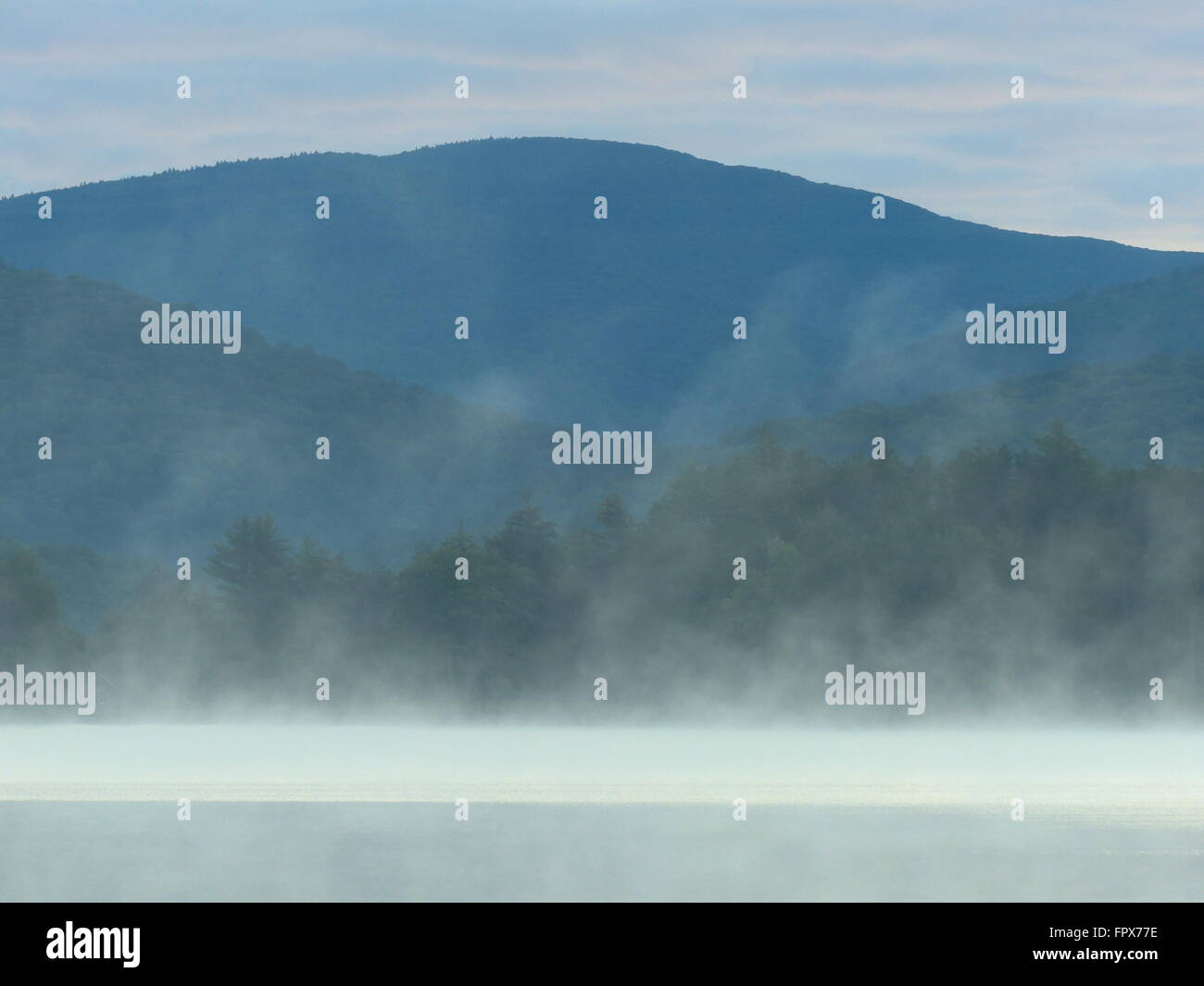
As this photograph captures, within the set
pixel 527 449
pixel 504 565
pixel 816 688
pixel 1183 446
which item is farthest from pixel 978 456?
pixel 527 449

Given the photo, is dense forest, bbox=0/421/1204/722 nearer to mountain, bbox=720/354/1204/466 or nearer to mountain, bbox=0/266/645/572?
mountain, bbox=720/354/1204/466

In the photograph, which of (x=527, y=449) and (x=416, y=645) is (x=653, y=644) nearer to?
(x=416, y=645)

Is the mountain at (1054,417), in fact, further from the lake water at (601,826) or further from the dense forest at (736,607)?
the lake water at (601,826)

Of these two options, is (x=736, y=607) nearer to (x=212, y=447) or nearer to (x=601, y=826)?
(x=601, y=826)

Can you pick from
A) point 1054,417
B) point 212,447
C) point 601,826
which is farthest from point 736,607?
point 212,447

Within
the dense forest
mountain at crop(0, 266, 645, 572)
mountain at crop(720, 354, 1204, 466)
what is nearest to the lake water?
the dense forest
